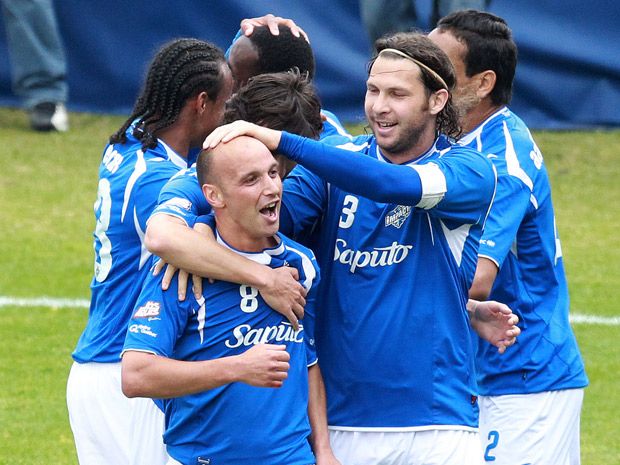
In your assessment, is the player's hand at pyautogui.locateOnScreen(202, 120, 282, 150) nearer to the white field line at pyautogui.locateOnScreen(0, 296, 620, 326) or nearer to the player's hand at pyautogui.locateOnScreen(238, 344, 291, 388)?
the player's hand at pyautogui.locateOnScreen(238, 344, 291, 388)

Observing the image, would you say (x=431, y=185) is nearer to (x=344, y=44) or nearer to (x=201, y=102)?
(x=201, y=102)

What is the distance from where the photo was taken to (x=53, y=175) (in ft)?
40.1

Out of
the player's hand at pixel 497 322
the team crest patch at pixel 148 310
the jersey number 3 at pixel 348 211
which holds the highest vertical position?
the jersey number 3 at pixel 348 211

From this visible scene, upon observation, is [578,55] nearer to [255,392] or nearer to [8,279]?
[8,279]

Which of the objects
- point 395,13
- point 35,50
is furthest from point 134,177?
point 35,50

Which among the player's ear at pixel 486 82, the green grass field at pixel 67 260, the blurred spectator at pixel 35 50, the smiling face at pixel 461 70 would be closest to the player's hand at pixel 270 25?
the smiling face at pixel 461 70

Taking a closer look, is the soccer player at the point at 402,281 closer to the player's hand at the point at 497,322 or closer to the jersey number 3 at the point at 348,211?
the jersey number 3 at the point at 348,211

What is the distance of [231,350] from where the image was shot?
153 inches

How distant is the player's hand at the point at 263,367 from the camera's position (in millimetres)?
3723

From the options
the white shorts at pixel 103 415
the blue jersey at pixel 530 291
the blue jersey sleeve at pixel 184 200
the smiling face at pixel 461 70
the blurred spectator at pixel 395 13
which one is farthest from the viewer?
the blurred spectator at pixel 395 13

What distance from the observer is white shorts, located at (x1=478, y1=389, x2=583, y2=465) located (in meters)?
5.14

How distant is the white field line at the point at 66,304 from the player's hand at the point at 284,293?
5407mm

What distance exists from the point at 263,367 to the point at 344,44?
30.0ft

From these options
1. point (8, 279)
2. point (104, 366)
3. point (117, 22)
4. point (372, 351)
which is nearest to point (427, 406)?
point (372, 351)
